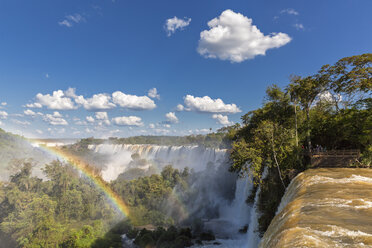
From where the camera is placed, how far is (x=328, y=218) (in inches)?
243

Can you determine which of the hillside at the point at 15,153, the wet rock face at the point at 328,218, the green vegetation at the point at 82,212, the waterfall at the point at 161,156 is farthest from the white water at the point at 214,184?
the hillside at the point at 15,153

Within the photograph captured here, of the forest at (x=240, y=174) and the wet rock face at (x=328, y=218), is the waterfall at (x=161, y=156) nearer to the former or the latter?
the forest at (x=240, y=174)

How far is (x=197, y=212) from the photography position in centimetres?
3041

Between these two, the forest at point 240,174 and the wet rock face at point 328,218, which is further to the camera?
the forest at point 240,174

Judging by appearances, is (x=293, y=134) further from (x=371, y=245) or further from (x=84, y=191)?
(x=84, y=191)

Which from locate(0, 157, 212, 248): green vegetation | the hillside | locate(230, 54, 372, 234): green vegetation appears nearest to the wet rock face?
locate(230, 54, 372, 234): green vegetation

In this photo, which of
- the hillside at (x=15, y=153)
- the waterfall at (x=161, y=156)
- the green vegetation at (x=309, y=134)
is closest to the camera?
the green vegetation at (x=309, y=134)

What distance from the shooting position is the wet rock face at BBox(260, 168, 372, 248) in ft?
16.4

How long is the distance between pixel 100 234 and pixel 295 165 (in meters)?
21.5

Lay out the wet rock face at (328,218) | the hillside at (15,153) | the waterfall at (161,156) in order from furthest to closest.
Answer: the hillside at (15,153)
the waterfall at (161,156)
the wet rock face at (328,218)

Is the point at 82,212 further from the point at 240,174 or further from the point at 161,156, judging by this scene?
the point at 161,156

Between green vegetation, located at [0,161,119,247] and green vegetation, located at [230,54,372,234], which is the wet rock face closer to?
green vegetation, located at [230,54,372,234]

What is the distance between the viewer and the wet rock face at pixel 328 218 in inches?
196

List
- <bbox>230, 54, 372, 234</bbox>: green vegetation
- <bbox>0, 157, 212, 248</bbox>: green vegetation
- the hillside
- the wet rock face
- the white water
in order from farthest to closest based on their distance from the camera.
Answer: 1. the hillside
2. <bbox>0, 157, 212, 248</bbox>: green vegetation
3. the white water
4. <bbox>230, 54, 372, 234</bbox>: green vegetation
5. the wet rock face
